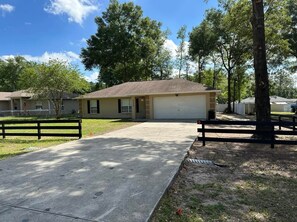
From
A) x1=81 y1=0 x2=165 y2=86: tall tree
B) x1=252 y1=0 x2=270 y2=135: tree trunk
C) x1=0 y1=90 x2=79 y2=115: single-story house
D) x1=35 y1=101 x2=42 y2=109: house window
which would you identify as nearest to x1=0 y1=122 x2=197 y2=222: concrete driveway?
x1=252 y1=0 x2=270 y2=135: tree trunk

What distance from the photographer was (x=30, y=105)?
32562 millimetres

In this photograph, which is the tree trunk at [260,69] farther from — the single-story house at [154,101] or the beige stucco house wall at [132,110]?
the beige stucco house wall at [132,110]

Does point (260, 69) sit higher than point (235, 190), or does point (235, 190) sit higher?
point (260, 69)

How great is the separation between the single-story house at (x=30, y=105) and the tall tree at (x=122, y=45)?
908cm

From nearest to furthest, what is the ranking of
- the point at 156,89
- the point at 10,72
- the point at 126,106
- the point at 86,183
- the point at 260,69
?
the point at 86,183 < the point at 260,69 < the point at 156,89 < the point at 126,106 < the point at 10,72

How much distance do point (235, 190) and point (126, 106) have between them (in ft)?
66.7

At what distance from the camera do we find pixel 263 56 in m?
9.47

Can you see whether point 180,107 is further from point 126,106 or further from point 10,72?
point 10,72

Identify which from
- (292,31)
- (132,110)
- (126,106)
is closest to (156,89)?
(132,110)

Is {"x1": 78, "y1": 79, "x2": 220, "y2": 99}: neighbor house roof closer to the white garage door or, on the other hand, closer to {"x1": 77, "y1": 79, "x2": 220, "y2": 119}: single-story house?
{"x1": 77, "y1": 79, "x2": 220, "y2": 119}: single-story house

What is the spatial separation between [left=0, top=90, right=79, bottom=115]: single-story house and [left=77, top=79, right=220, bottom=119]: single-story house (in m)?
7.03

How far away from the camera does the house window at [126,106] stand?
79.3ft

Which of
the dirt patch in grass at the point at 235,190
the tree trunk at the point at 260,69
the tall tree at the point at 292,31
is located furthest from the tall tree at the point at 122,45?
the dirt patch in grass at the point at 235,190

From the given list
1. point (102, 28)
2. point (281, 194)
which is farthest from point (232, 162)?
point (102, 28)
